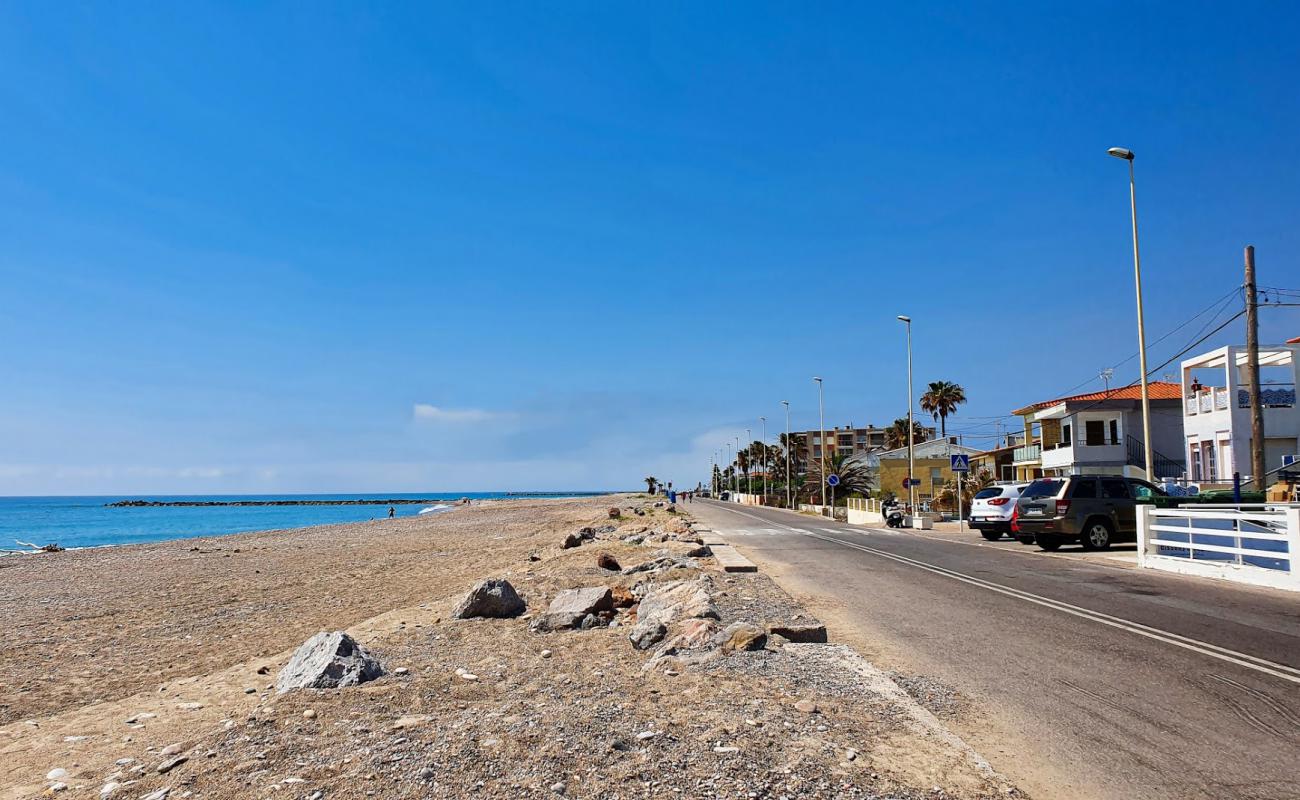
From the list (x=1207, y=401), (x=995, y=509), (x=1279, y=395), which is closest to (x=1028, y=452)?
(x=1207, y=401)

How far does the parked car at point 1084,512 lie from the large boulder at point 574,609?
14826mm

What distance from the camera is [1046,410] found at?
176 feet

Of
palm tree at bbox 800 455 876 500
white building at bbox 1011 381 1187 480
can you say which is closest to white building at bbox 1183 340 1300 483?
white building at bbox 1011 381 1187 480

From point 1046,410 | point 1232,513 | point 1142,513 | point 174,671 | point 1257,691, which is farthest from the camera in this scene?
point 1046,410

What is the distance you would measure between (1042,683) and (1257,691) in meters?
1.58

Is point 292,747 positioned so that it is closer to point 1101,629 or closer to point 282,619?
point 1101,629

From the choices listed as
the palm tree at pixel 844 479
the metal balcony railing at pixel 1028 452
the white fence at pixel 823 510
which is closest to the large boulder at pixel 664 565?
the white fence at pixel 823 510

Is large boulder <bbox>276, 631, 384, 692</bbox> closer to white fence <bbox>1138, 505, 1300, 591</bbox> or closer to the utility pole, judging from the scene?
white fence <bbox>1138, 505, 1300, 591</bbox>

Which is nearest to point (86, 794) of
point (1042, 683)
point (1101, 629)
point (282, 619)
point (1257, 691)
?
point (1042, 683)

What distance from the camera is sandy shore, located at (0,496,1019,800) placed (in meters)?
4.56

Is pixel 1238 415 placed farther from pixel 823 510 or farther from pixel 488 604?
pixel 488 604

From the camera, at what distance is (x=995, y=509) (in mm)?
27031

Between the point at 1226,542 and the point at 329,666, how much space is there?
54.0ft

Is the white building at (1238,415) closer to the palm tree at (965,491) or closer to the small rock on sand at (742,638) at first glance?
the palm tree at (965,491)
